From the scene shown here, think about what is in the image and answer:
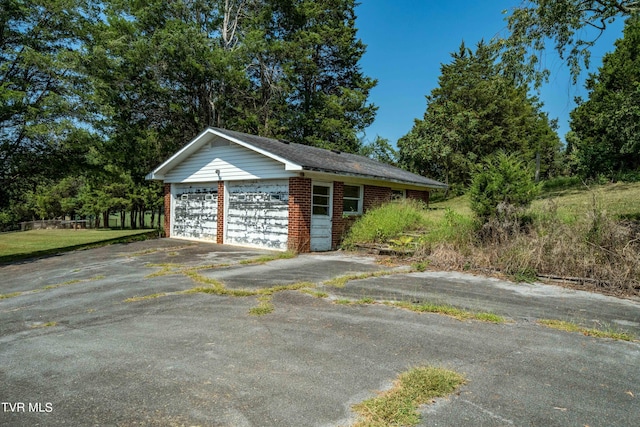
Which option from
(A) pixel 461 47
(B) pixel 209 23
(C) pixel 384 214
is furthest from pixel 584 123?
(B) pixel 209 23

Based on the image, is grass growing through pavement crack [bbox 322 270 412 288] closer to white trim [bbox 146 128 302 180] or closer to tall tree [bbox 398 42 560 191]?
white trim [bbox 146 128 302 180]

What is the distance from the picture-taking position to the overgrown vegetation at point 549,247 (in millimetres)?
7312

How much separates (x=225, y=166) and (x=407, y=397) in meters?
12.6

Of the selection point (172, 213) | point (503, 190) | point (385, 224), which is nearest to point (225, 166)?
point (172, 213)

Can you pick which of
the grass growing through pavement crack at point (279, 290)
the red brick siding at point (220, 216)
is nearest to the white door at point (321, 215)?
the grass growing through pavement crack at point (279, 290)

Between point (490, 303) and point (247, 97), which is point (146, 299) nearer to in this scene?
point (490, 303)

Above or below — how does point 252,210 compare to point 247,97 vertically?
below

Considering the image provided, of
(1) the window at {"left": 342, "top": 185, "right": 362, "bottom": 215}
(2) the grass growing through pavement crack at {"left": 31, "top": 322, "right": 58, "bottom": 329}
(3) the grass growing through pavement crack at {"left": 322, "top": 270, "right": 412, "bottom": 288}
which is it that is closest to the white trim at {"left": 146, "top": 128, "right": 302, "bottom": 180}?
(1) the window at {"left": 342, "top": 185, "right": 362, "bottom": 215}

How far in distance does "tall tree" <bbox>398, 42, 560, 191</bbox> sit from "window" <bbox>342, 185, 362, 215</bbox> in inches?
679

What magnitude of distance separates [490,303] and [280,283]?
153 inches

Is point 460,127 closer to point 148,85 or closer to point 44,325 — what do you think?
point 148,85

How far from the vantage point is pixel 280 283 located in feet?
24.8

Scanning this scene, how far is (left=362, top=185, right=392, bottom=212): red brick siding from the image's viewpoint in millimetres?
14383

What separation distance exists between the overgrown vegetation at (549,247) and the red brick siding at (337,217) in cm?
311
